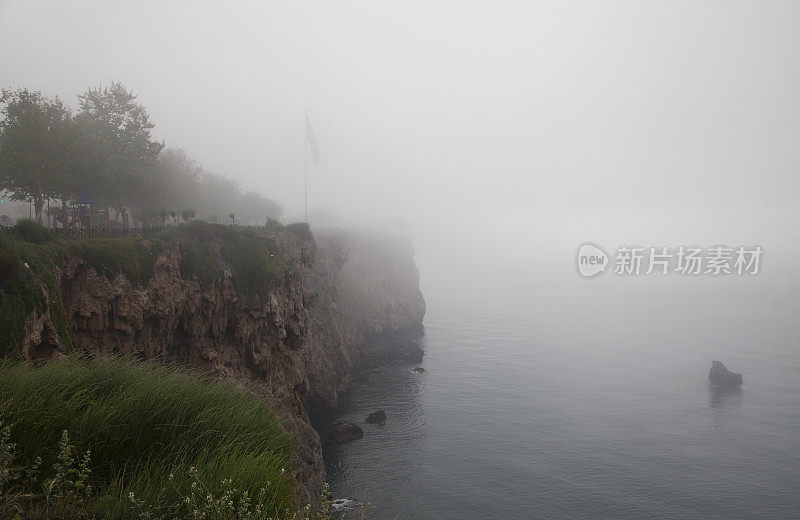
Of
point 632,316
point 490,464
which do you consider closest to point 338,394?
point 490,464

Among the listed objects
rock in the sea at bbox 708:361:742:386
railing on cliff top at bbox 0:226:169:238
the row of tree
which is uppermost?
the row of tree

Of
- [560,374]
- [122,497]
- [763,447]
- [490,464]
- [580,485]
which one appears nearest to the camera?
[122,497]

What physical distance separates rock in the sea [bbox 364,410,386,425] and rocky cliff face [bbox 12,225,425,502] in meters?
5.96

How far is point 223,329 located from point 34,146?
2531cm

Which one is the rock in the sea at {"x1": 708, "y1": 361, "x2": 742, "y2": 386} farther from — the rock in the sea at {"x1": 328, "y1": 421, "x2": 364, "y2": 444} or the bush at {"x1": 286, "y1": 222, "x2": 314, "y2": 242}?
the bush at {"x1": 286, "y1": 222, "x2": 314, "y2": 242}

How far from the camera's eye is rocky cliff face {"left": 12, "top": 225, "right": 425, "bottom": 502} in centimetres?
2984

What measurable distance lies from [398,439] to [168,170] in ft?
149

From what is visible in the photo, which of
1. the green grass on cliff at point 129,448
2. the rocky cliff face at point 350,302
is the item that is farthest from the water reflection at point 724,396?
the green grass on cliff at point 129,448

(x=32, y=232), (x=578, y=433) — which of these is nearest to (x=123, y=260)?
(x=32, y=232)

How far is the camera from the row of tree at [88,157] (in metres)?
44.0

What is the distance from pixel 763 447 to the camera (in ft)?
185

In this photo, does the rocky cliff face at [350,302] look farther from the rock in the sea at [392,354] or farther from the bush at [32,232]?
the bush at [32,232]

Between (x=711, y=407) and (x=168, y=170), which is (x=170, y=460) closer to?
(x=168, y=170)

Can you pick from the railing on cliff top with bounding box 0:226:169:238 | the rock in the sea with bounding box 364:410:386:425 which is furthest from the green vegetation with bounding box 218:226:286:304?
the rock in the sea with bounding box 364:410:386:425
